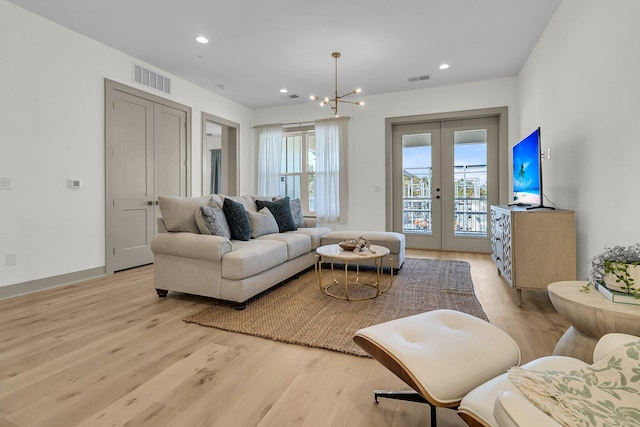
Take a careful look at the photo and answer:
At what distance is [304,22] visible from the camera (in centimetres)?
329

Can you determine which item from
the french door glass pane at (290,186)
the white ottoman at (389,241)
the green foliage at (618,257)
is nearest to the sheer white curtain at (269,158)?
the french door glass pane at (290,186)

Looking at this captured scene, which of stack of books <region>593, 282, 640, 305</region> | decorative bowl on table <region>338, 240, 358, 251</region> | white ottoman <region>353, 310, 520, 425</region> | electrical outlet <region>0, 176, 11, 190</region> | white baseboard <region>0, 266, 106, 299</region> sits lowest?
white baseboard <region>0, 266, 106, 299</region>

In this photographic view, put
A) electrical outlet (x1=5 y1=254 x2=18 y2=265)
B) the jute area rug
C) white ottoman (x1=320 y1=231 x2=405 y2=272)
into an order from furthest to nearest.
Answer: white ottoman (x1=320 y1=231 x2=405 y2=272) < electrical outlet (x1=5 y1=254 x2=18 y2=265) < the jute area rug

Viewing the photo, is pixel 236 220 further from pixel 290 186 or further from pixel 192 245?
pixel 290 186

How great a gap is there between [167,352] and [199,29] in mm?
3221

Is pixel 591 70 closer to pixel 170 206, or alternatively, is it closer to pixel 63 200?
pixel 170 206

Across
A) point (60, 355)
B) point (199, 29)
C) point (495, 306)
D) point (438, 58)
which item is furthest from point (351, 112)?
point (60, 355)

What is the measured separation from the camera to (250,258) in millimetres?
2562

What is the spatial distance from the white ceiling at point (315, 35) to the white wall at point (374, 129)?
32 cm

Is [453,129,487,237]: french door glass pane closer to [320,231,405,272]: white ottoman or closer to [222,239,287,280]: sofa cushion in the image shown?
[320,231,405,272]: white ottoman

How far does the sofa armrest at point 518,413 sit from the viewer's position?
0.66 m

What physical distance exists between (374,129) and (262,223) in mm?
3009

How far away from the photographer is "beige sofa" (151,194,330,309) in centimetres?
254

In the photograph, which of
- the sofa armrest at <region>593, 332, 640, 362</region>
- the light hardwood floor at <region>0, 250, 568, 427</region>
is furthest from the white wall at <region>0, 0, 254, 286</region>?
the sofa armrest at <region>593, 332, 640, 362</region>
